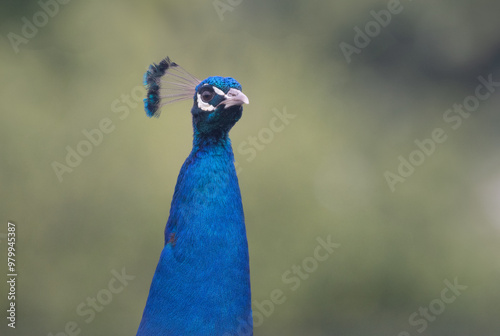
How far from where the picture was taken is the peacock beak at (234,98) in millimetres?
1707

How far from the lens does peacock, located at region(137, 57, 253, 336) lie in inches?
67.6

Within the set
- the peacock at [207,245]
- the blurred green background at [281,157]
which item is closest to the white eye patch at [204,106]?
the peacock at [207,245]

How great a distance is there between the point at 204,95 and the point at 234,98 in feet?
0.37

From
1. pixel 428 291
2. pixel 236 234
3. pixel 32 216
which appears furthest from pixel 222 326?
pixel 428 291

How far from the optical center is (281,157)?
4352 mm

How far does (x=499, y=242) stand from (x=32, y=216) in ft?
10.8

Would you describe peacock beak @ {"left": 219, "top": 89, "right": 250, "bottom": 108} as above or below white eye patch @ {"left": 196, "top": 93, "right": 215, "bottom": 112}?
above

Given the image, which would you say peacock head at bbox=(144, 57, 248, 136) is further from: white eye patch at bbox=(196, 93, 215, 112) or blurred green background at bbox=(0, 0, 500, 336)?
blurred green background at bbox=(0, 0, 500, 336)

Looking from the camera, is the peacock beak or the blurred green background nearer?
the peacock beak

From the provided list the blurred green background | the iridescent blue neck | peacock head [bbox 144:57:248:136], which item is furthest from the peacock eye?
the blurred green background

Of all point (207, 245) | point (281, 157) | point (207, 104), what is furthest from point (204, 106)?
point (281, 157)

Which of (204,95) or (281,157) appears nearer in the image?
(204,95)

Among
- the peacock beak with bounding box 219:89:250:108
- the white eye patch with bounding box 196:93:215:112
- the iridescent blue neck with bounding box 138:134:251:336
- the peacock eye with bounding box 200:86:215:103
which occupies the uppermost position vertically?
the peacock beak with bounding box 219:89:250:108

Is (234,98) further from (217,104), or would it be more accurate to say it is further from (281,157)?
(281,157)
